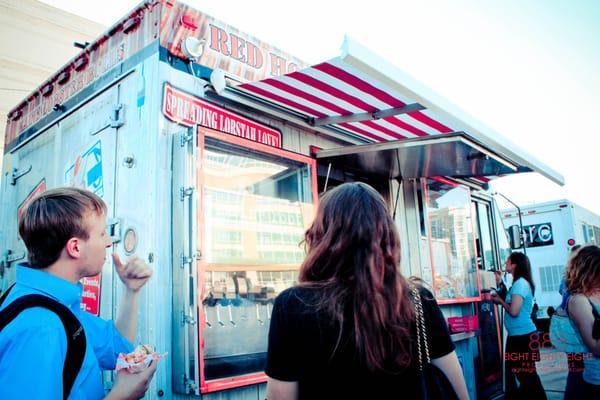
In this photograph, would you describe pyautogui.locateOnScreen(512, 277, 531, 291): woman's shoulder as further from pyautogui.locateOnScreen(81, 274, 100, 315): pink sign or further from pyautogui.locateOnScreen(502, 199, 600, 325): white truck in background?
pyautogui.locateOnScreen(502, 199, 600, 325): white truck in background

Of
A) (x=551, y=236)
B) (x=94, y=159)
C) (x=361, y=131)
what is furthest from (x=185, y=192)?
(x=551, y=236)

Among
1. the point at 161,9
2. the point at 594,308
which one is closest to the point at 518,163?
the point at 594,308

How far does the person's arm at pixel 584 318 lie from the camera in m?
2.71

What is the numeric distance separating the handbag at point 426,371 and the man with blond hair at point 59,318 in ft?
2.85

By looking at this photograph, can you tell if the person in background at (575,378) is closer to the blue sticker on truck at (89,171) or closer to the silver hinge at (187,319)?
the silver hinge at (187,319)

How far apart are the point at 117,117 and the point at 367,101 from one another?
1.77 m

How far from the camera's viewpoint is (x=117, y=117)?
3.03m

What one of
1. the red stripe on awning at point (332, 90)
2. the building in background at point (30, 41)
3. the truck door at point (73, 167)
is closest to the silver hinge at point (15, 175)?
the truck door at point (73, 167)

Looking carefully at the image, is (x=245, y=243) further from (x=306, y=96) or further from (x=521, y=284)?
(x=521, y=284)

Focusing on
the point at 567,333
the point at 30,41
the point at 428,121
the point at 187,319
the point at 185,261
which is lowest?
the point at 567,333

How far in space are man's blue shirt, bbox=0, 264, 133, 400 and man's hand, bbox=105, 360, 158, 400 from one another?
2.3 inches

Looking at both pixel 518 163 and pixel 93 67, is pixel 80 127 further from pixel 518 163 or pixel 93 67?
pixel 518 163

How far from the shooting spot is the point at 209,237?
2945 millimetres

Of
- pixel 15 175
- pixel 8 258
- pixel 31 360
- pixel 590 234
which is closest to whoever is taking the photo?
pixel 31 360
